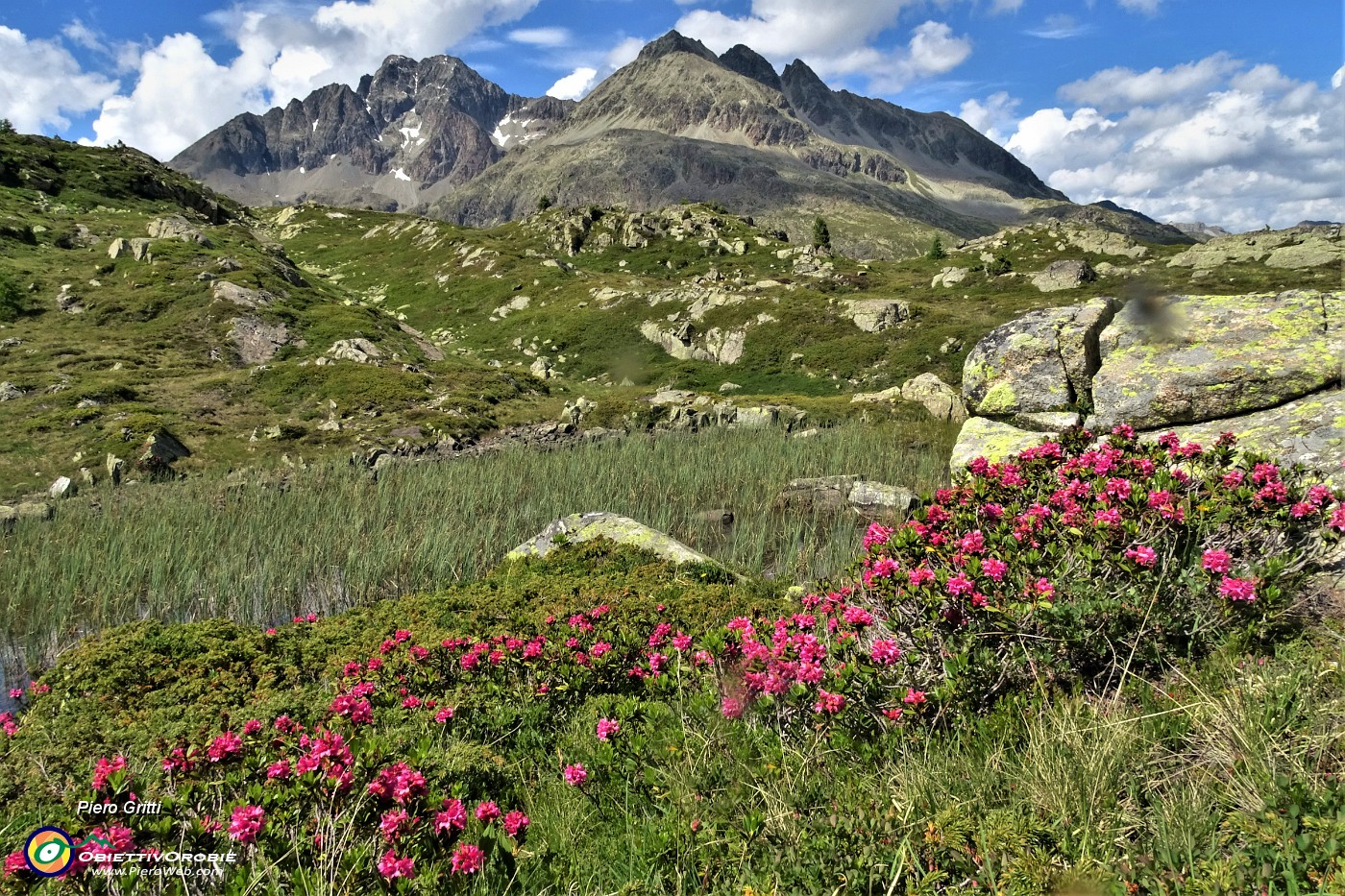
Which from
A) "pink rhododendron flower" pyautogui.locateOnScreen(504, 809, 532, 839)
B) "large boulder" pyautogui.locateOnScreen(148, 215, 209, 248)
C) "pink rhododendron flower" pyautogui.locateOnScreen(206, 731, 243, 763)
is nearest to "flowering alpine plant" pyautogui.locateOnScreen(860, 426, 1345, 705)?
"pink rhododendron flower" pyautogui.locateOnScreen(504, 809, 532, 839)

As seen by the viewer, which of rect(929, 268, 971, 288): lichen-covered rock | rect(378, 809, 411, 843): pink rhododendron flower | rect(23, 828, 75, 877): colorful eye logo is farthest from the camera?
rect(929, 268, 971, 288): lichen-covered rock

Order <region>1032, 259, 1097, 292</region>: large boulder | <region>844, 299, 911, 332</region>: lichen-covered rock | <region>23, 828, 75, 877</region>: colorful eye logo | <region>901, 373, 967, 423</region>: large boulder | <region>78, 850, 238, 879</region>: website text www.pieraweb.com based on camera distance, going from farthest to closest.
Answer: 1. <region>1032, 259, 1097, 292</region>: large boulder
2. <region>844, 299, 911, 332</region>: lichen-covered rock
3. <region>901, 373, 967, 423</region>: large boulder
4. <region>78, 850, 238, 879</region>: website text www.pieraweb.com
5. <region>23, 828, 75, 877</region>: colorful eye logo

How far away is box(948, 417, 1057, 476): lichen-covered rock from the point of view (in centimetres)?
1214

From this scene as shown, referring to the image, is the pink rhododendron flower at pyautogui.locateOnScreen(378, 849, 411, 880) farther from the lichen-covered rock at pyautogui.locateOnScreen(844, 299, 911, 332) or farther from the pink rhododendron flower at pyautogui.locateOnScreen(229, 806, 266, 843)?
the lichen-covered rock at pyautogui.locateOnScreen(844, 299, 911, 332)

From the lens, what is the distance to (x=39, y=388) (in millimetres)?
26844

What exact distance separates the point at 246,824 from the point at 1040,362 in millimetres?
13683

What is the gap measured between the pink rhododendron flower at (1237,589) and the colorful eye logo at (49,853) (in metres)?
7.23

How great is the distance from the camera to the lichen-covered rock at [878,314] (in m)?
48.8

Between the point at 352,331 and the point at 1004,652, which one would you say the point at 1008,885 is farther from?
the point at 352,331

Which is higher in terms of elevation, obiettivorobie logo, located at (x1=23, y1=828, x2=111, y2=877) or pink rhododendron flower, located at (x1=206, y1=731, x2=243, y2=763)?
obiettivorobie logo, located at (x1=23, y1=828, x2=111, y2=877)

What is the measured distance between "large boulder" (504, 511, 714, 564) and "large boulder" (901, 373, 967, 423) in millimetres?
18300

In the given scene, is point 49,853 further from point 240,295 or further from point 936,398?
point 240,295

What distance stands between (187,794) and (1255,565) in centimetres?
776

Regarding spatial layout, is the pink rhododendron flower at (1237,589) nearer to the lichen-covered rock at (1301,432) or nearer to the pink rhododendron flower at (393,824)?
the lichen-covered rock at (1301,432)
